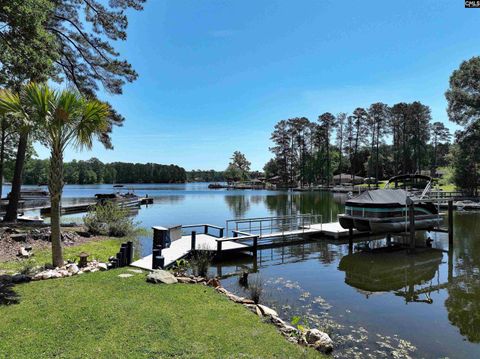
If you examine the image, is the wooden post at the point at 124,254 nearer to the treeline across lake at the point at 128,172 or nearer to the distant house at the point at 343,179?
the distant house at the point at 343,179

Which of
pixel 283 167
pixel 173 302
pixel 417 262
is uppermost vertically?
pixel 283 167

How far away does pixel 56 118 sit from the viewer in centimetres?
771

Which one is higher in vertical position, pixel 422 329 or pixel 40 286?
pixel 40 286

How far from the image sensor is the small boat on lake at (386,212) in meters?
15.5

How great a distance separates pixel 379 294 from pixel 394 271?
307 centimetres

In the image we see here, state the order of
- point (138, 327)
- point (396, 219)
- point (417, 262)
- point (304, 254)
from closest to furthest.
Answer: point (138, 327)
point (417, 262)
point (304, 254)
point (396, 219)

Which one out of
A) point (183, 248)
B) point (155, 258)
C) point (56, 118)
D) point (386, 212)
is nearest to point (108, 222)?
point (183, 248)

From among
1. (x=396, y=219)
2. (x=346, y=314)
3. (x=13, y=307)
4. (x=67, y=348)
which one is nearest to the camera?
(x=67, y=348)

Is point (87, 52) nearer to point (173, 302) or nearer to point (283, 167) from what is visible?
point (173, 302)

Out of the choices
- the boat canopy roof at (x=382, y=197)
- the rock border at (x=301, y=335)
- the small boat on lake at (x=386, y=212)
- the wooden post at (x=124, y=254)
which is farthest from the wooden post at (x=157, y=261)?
the boat canopy roof at (x=382, y=197)

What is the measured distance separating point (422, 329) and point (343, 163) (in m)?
86.1

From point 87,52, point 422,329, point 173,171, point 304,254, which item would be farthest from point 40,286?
point 173,171

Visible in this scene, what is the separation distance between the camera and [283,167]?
9281 cm

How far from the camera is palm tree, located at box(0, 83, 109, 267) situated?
288 inches
